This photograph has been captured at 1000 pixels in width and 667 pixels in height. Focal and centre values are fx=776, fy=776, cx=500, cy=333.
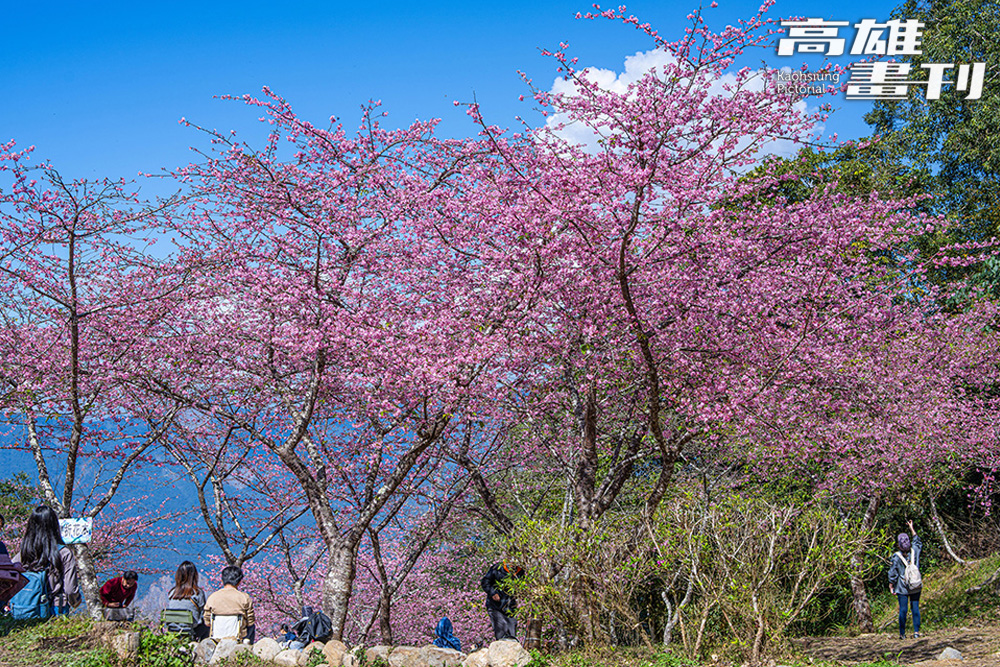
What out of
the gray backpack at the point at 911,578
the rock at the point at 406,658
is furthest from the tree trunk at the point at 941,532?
the rock at the point at 406,658

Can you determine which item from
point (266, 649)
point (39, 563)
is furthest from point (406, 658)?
point (39, 563)

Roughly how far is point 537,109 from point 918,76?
77.0ft

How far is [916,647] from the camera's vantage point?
1203cm

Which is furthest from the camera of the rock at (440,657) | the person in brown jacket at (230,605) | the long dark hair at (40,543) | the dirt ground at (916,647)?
the dirt ground at (916,647)

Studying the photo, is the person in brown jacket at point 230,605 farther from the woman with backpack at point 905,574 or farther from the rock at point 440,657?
the woman with backpack at point 905,574

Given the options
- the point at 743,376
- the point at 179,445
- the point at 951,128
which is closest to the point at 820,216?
the point at 743,376

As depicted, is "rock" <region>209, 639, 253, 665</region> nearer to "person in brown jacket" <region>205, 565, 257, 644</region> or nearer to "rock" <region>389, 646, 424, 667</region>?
"person in brown jacket" <region>205, 565, 257, 644</region>

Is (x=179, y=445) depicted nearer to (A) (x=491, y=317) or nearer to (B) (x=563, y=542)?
(A) (x=491, y=317)

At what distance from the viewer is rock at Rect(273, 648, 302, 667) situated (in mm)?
8564

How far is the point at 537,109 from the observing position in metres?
8.99

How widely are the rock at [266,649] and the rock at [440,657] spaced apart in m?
1.70

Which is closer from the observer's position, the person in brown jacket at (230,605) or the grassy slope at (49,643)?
the grassy slope at (49,643)

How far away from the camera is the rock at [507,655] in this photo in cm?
802

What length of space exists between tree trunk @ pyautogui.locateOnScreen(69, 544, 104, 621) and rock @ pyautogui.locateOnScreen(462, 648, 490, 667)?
6.14 meters
